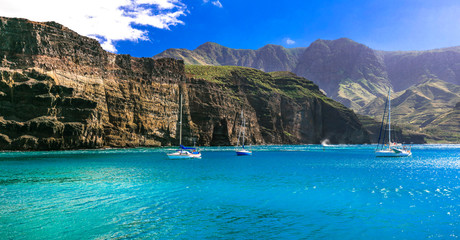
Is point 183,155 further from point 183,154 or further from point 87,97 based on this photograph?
point 87,97

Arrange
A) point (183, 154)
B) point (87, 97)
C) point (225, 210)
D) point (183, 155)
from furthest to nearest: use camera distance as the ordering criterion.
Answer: point (87, 97), point (183, 154), point (183, 155), point (225, 210)

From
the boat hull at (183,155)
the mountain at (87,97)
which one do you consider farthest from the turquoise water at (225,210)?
the mountain at (87,97)

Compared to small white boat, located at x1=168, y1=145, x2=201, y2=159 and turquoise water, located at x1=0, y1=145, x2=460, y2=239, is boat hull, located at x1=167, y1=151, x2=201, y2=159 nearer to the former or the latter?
small white boat, located at x1=168, y1=145, x2=201, y2=159

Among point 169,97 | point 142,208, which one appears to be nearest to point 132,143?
point 169,97

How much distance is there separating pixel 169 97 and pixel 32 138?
67.3 meters

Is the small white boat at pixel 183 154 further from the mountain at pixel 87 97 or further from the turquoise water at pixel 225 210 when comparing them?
the mountain at pixel 87 97

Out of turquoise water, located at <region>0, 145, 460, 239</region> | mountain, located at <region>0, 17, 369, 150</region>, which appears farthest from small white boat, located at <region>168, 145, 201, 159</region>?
mountain, located at <region>0, 17, 369, 150</region>

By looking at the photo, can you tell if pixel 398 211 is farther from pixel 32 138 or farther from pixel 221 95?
pixel 221 95

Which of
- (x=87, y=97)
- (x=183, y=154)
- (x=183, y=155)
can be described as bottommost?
(x=183, y=155)

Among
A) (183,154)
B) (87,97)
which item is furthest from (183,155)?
(87,97)

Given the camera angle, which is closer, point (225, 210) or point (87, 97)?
point (225, 210)

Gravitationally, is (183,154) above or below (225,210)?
above

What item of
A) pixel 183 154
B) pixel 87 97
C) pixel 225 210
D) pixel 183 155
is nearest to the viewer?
pixel 225 210

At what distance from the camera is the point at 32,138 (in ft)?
333
